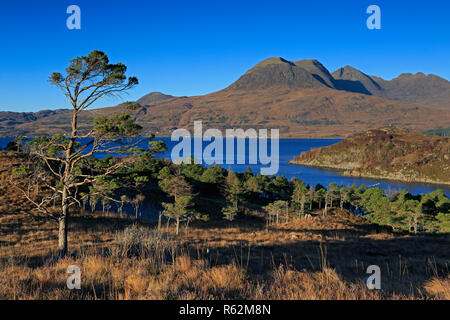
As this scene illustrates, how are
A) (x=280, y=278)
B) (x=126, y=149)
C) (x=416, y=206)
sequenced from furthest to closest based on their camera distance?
(x=416, y=206) < (x=126, y=149) < (x=280, y=278)

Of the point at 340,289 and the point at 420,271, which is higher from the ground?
the point at 340,289

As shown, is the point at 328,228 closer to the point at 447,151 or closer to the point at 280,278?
the point at 280,278

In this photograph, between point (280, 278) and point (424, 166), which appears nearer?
point (280, 278)

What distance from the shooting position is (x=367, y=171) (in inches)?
7003

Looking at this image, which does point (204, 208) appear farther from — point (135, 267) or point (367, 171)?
point (367, 171)

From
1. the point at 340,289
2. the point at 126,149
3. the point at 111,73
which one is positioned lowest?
the point at 340,289

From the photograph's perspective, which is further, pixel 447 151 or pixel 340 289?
pixel 447 151

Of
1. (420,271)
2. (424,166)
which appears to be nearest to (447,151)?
(424,166)

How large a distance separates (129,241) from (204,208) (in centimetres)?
4504

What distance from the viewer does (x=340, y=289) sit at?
15.8 ft

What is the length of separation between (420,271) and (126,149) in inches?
505
